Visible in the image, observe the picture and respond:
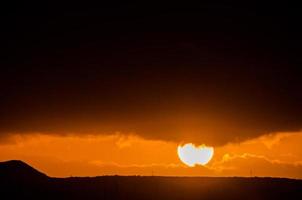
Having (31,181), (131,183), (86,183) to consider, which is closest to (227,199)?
(131,183)

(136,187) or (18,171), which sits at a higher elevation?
(18,171)

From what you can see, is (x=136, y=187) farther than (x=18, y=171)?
No

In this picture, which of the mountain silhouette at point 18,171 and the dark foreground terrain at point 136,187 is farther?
the mountain silhouette at point 18,171

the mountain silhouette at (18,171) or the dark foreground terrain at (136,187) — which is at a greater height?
the mountain silhouette at (18,171)

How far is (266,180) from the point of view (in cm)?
15162

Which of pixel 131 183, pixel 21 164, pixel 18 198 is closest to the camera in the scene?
pixel 18 198

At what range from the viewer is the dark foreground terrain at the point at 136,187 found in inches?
5463

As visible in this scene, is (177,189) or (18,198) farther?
(177,189)

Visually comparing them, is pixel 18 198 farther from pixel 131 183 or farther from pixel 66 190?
pixel 131 183

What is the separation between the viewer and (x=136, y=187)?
14312 centimetres

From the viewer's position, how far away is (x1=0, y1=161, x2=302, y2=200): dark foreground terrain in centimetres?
13875

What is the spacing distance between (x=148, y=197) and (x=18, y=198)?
988 inches

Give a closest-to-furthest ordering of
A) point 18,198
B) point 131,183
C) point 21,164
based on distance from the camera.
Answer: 1. point 18,198
2. point 131,183
3. point 21,164

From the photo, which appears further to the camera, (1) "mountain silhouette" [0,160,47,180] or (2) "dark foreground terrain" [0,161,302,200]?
(1) "mountain silhouette" [0,160,47,180]
